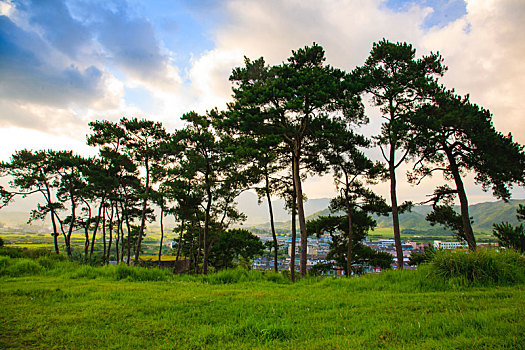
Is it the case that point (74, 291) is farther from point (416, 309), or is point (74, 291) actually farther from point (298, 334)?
point (416, 309)

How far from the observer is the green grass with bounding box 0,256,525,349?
11.1 ft

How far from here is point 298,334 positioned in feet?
12.4

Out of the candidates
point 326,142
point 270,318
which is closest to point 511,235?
point 326,142

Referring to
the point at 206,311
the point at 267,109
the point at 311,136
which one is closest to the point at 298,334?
the point at 206,311

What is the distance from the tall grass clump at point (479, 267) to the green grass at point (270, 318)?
18 centimetres

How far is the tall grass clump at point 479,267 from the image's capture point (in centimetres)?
645

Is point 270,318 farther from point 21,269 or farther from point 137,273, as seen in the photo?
point 21,269

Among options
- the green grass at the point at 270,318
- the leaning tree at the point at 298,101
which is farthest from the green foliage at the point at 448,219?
the green grass at the point at 270,318

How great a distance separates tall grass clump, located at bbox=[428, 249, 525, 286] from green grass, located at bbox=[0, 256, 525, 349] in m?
0.18

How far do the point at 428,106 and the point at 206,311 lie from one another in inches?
628

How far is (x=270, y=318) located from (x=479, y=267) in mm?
5877

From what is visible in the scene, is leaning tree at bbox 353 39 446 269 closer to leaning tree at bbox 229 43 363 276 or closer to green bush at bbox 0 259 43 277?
leaning tree at bbox 229 43 363 276

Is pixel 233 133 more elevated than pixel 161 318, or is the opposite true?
pixel 233 133

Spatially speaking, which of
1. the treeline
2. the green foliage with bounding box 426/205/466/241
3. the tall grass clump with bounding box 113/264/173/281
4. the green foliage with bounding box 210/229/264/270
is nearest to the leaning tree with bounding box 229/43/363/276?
the treeline
